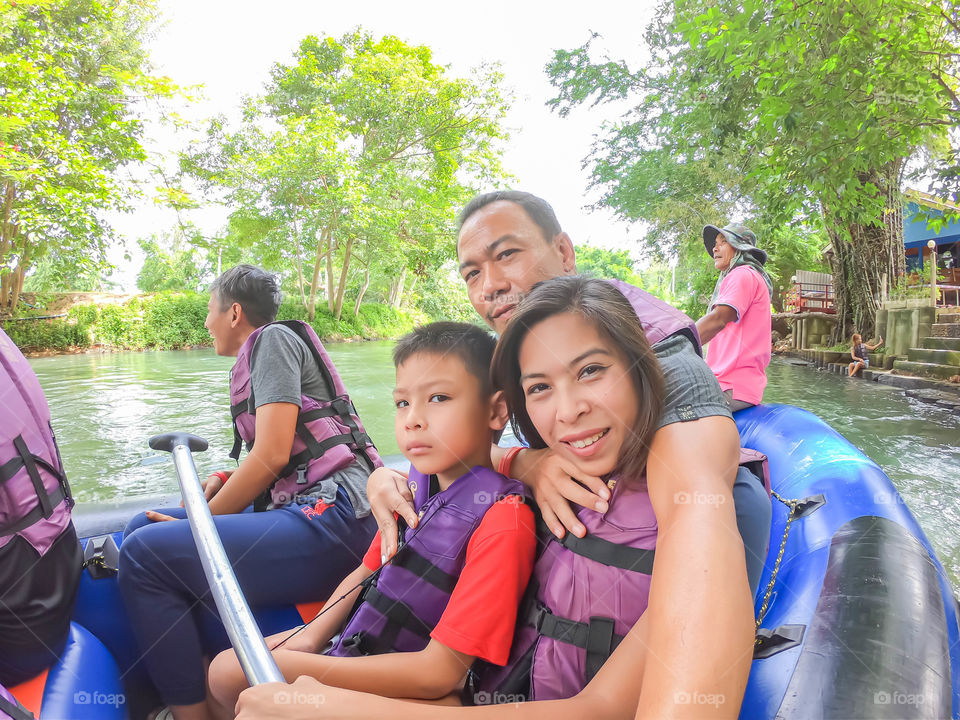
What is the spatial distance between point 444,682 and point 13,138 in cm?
1250

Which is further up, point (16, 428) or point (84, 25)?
point (84, 25)

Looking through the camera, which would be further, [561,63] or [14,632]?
[561,63]

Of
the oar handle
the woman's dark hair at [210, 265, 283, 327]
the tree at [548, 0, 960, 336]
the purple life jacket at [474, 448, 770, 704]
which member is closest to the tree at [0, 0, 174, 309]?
the woman's dark hair at [210, 265, 283, 327]

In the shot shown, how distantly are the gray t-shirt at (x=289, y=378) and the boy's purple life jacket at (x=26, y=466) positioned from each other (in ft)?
1.76

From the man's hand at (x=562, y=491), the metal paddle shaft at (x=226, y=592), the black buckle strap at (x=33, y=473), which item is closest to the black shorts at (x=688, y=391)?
the man's hand at (x=562, y=491)

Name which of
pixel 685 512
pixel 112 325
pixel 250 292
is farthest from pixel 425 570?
pixel 112 325

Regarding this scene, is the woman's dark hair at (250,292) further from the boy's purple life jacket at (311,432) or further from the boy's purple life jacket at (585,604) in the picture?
the boy's purple life jacket at (585,604)

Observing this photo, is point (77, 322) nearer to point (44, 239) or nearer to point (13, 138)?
point (44, 239)

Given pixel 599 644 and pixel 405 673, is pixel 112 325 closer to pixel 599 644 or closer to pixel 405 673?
pixel 405 673

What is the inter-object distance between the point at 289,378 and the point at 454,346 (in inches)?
28.9

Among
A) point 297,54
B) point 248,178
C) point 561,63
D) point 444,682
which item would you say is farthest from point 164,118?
point 444,682

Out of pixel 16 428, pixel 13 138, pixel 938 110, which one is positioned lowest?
pixel 16 428

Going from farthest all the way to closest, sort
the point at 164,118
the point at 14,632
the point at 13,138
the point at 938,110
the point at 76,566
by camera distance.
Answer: the point at 164,118 → the point at 13,138 → the point at 938,110 → the point at 76,566 → the point at 14,632

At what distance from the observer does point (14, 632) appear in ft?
3.92
